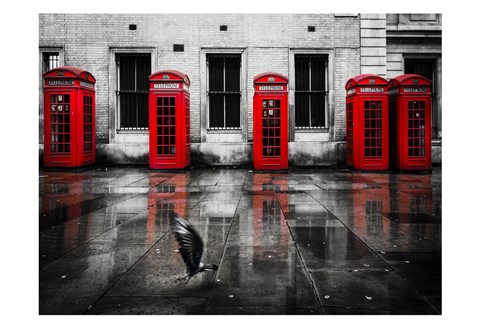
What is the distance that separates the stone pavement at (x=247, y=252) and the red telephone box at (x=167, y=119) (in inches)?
169

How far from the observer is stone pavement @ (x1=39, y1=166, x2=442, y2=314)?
2.69 m

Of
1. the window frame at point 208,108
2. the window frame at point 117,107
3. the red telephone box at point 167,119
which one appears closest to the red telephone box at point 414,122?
the window frame at point 208,108

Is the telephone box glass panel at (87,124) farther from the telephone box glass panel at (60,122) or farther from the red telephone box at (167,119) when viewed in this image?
the red telephone box at (167,119)

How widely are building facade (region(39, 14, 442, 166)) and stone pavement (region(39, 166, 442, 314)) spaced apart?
6.22 meters

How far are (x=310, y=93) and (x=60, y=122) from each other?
8795mm

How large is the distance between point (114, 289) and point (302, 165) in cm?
1169

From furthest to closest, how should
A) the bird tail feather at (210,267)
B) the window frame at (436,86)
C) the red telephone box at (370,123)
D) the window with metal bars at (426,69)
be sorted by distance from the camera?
the window with metal bars at (426,69), the window frame at (436,86), the red telephone box at (370,123), the bird tail feather at (210,267)

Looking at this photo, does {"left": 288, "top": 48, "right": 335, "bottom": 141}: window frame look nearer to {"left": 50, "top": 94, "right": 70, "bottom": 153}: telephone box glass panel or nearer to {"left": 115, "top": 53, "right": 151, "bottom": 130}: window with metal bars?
{"left": 115, "top": 53, "right": 151, "bottom": 130}: window with metal bars

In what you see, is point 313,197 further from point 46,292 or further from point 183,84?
point 183,84

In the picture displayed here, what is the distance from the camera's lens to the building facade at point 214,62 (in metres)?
14.0

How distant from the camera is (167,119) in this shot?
A: 40.2 ft

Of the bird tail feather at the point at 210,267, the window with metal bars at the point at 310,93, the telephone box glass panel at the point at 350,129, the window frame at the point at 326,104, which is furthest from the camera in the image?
the window with metal bars at the point at 310,93

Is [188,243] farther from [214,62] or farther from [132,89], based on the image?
[132,89]

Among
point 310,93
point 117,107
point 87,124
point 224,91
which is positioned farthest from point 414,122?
point 87,124
